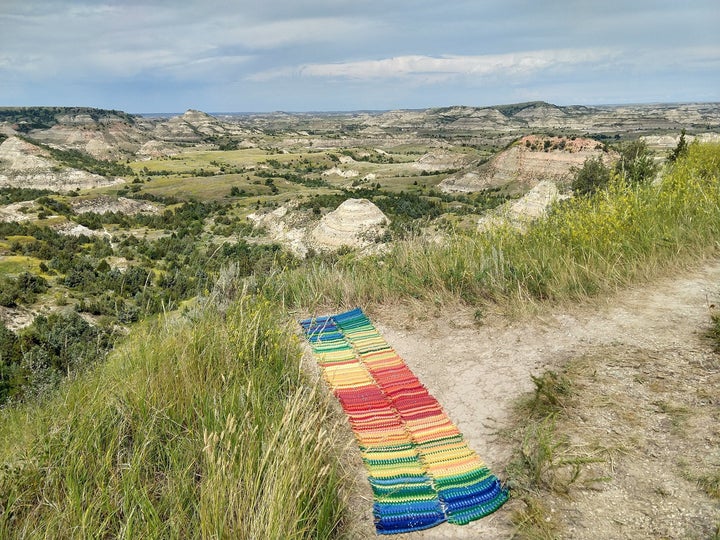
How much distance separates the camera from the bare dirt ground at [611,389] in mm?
2406

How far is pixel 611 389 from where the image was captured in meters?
3.39

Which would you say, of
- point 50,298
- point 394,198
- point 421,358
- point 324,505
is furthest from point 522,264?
point 394,198

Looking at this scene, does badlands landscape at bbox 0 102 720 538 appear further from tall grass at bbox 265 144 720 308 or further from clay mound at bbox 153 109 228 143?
clay mound at bbox 153 109 228 143

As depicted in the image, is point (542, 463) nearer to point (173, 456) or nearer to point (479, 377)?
point (479, 377)

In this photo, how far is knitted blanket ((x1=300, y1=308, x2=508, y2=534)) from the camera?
2.62m

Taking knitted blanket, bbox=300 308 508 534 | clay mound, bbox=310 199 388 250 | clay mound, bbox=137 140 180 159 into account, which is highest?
clay mound, bbox=137 140 180 159

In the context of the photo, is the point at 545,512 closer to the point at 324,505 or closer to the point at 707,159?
the point at 324,505

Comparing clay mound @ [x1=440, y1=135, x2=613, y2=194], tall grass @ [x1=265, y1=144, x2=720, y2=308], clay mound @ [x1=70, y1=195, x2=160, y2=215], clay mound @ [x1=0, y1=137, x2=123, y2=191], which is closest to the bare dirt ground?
tall grass @ [x1=265, y1=144, x2=720, y2=308]

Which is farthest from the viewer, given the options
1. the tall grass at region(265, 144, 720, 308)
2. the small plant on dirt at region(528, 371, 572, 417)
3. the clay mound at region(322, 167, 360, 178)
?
the clay mound at region(322, 167, 360, 178)

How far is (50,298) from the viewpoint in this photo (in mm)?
28547

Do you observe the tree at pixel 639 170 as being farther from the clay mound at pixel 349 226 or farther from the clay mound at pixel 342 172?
the clay mound at pixel 342 172

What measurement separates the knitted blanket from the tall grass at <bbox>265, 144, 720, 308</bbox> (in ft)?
3.93

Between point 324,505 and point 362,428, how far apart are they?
1044mm

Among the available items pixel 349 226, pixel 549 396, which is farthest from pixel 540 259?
pixel 349 226
